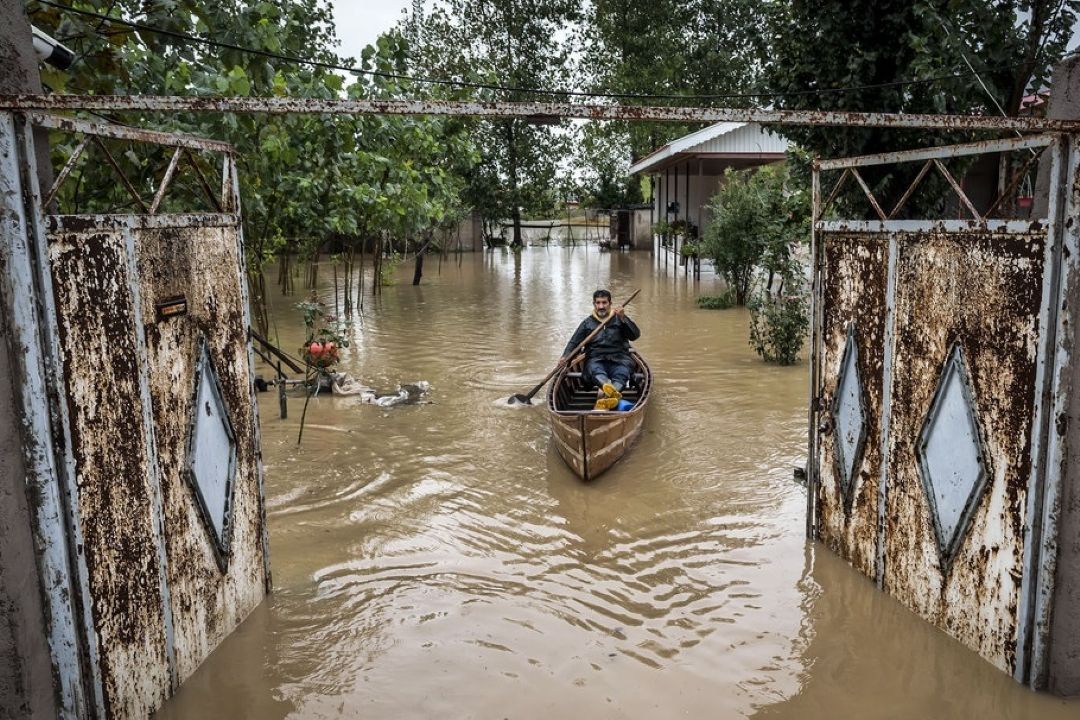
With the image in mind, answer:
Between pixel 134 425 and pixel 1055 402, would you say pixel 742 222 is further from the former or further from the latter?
pixel 134 425

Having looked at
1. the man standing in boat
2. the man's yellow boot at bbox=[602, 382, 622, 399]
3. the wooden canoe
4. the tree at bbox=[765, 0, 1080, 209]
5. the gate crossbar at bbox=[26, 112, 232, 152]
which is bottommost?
the wooden canoe

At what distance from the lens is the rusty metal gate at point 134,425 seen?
11.0 ft

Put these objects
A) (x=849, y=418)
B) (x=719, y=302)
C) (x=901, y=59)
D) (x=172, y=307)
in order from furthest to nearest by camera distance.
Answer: (x=719, y=302), (x=901, y=59), (x=849, y=418), (x=172, y=307)

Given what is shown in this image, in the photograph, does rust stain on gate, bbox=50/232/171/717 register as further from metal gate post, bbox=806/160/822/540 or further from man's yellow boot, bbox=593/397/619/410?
man's yellow boot, bbox=593/397/619/410

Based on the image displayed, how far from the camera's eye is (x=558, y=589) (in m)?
5.91

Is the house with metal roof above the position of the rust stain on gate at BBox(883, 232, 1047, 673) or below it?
above

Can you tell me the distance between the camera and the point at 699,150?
2353 cm

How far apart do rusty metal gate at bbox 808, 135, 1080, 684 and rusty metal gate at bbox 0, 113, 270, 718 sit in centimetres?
408

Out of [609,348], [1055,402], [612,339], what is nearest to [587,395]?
[609,348]

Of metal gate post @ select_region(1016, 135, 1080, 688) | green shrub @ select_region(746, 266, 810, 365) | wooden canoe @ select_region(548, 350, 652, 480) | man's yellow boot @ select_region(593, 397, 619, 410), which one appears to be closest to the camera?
metal gate post @ select_region(1016, 135, 1080, 688)

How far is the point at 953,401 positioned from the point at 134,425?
4.34 meters

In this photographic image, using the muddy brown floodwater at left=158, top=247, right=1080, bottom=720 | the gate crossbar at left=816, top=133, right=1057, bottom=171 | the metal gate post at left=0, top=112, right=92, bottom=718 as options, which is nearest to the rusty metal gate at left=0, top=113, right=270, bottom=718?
the metal gate post at left=0, top=112, right=92, bottom=718

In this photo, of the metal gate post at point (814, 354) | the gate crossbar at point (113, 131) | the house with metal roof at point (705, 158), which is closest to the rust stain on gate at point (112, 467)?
the gate crossbar at point (113, 131)

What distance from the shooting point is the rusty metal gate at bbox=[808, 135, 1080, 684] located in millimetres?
4098
